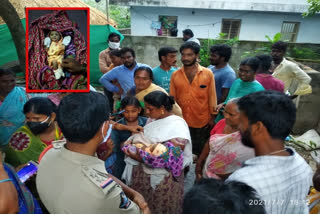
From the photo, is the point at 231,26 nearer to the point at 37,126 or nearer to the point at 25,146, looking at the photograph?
the point at 37,126

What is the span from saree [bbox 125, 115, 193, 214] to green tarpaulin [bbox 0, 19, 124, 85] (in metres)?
5.01

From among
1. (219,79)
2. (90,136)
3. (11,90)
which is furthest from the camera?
(219,79)

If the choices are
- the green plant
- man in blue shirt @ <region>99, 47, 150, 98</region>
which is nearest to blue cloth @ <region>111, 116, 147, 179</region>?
man in blue shirt @ <region>99, 47, 150, 98</region>

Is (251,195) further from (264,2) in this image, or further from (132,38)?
(264,2)

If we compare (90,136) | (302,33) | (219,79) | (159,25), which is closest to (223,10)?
(159,25)

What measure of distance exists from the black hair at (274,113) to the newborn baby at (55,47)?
4.10 feet

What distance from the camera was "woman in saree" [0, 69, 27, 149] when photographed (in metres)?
2.64

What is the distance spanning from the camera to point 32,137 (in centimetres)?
197

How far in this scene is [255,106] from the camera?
4.02 ft

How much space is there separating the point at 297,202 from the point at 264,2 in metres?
12.4

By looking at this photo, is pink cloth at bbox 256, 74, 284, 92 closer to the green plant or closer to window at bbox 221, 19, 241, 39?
the green plant

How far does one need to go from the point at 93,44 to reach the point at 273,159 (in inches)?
255

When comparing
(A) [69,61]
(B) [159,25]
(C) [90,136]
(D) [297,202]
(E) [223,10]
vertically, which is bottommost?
(D) [297,202]

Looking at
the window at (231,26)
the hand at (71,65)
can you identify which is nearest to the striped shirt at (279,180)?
the hand at (71,65)
